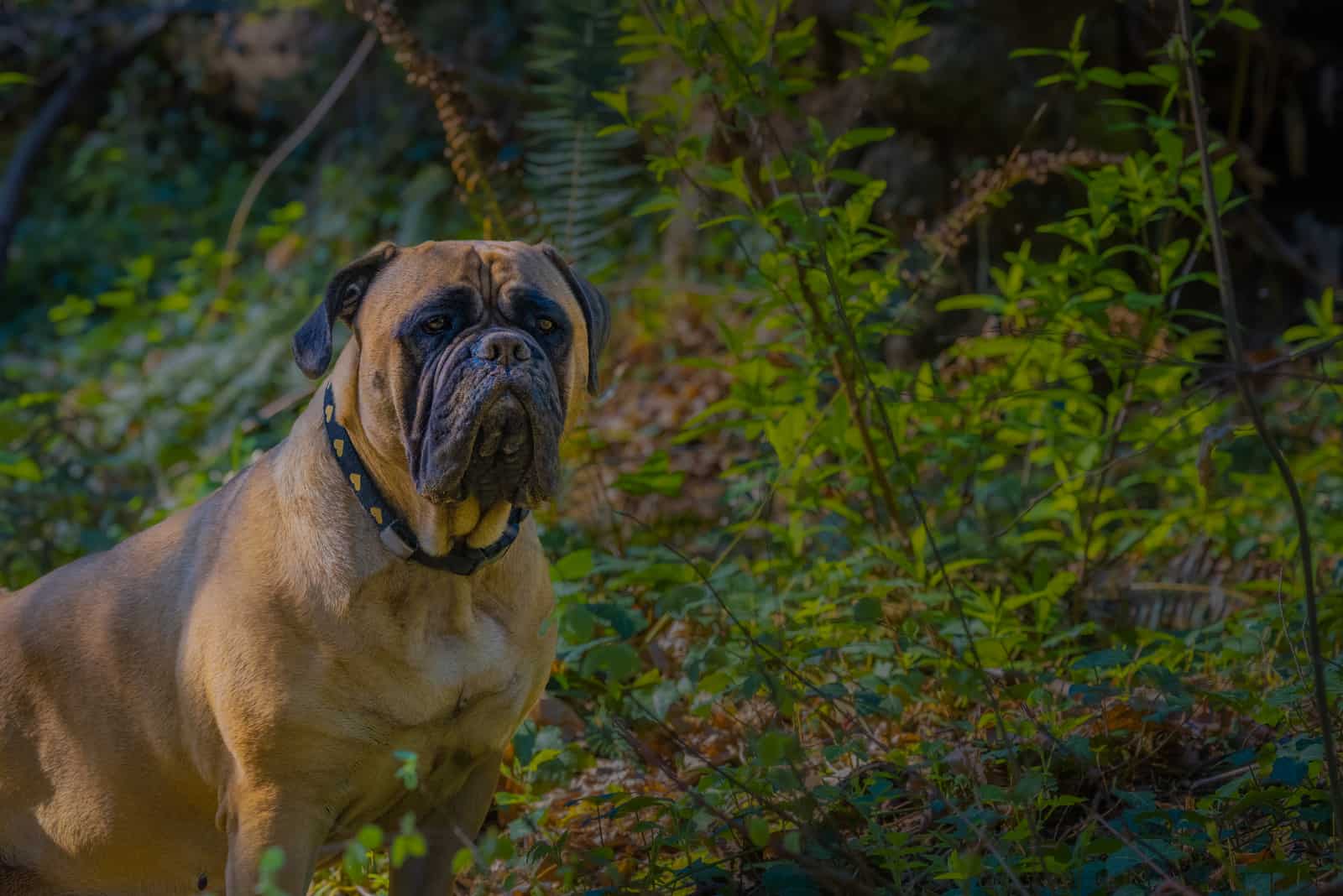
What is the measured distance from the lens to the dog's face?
2783 mm

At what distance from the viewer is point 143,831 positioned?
A: 3156 millimetres

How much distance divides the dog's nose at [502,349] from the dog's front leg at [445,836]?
924 millimetres

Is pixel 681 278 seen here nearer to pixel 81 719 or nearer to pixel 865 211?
pixel 865 211

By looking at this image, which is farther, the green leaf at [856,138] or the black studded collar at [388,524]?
the green leaf at [856,138]

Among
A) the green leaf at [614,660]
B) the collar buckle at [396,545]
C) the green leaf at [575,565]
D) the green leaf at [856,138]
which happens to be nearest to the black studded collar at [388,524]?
the collar buckle at [396,545]

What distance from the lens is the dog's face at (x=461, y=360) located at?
110 inches

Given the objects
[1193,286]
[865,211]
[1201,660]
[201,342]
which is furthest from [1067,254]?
[201,342]

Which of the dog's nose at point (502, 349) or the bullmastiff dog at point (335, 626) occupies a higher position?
the dog's nose at point (502, 349)

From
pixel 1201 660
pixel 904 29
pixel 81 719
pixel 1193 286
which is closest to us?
pixel 81 719

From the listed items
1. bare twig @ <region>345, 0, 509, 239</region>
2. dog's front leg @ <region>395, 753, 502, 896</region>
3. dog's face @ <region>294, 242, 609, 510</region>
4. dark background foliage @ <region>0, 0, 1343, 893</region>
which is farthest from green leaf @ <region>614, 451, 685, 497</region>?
dog's front leg @ <region>395, 753, 502, 896</region>

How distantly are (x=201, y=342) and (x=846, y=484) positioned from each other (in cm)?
568

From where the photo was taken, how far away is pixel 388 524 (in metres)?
2.89

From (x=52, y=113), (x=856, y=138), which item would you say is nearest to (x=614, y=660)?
(x=856, y=138)

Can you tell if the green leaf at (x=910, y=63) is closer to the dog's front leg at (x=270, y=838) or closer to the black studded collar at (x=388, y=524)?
the black studded collar at (x=388, y=524)
